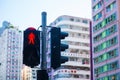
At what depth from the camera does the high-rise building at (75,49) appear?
3984 inches

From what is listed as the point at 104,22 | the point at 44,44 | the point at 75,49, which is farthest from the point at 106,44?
the point at 44,44

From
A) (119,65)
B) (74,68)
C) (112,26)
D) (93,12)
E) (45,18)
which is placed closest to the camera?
(45,18)

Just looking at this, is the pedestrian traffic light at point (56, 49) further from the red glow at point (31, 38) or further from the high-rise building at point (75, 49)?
the high-rise building at point (75, 49)

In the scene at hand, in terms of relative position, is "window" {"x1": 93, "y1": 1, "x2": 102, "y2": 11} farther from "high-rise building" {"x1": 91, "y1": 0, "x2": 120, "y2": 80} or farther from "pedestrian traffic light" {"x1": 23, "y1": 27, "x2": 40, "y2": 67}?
"pedestrian traffic light" {"x1": 23, "y1": 27, "x2": 40, "y2": 67}

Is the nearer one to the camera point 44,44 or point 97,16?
point 44,44

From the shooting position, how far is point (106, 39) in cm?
7919

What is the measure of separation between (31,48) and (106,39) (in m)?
70.8

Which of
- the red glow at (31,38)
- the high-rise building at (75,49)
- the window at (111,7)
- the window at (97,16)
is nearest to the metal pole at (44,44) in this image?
the red glow at (31,38)

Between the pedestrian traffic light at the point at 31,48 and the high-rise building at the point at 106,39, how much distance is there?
6345cm

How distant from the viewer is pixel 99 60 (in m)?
82.4

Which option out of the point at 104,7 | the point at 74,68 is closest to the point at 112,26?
the point at 104,7

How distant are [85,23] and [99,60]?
27.7 m

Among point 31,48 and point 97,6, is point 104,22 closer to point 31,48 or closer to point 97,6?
point 97,6

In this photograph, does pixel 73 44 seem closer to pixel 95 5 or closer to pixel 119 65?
pixel 95 5
